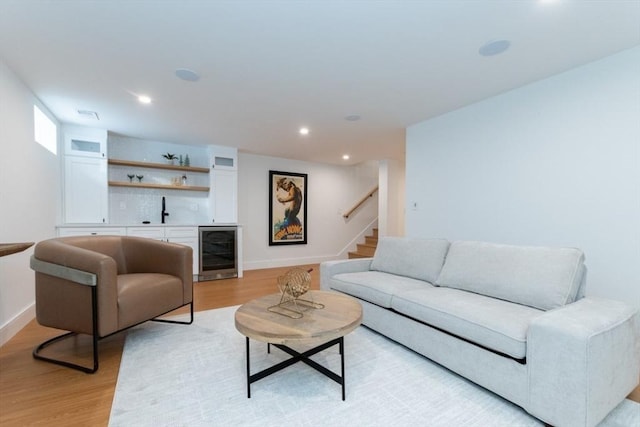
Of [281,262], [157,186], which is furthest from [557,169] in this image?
[157,186]

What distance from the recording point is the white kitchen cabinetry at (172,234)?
412 cm

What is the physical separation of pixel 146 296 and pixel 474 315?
2.37 m

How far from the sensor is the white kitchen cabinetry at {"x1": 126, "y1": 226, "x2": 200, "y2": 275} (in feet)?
13.5

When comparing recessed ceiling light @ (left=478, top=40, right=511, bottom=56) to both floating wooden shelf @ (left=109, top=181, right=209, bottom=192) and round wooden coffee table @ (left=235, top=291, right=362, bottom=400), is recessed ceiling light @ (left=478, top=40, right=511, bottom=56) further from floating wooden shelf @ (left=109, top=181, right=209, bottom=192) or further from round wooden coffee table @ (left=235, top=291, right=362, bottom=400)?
floating wooden shelf @ (left=109, top=181, right=209, bottom=192)

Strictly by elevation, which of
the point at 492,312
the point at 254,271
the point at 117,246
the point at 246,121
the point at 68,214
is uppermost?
the point at 246,121

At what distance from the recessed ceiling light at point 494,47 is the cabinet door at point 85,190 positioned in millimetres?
4759

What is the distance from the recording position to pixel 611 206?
2215 mm

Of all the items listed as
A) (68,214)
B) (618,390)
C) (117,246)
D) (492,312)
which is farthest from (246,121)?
(618,390)

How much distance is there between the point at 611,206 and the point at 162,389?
3.45 metres

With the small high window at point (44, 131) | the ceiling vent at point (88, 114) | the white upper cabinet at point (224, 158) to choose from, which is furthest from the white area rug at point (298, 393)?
the white upper cabinet at point (224, 158)

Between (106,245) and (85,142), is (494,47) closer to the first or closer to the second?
(106,245)

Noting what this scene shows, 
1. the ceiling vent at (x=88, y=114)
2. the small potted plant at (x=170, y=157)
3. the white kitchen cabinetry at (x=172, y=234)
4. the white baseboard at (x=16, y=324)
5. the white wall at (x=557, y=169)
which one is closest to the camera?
the white wall at (x=557, y=169)

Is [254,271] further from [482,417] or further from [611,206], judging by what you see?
[611,206]

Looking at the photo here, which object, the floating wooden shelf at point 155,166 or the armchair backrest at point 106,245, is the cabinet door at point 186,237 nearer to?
the floating wooden shelf at point 155,166
